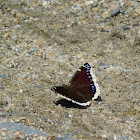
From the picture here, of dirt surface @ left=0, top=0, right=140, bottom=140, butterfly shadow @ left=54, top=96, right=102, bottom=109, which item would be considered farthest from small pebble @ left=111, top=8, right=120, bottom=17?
butterfly shadow @ left=54, top=96, right=102, bottom=109

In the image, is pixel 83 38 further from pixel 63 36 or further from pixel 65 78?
pixel 65 78

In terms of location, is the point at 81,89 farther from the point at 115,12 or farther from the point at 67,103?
the point at 115,12

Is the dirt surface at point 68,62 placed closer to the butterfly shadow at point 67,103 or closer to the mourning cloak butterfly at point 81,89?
the butterfly shadow at point 67,103

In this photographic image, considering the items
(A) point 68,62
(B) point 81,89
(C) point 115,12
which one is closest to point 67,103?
(B) point 81,89

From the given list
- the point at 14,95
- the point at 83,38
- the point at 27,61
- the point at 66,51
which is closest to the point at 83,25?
the point at 83,38

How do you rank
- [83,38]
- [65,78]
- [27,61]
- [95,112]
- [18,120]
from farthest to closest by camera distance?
[83,38]
[27,61]
[65,78]
[95,112]
[18,120]

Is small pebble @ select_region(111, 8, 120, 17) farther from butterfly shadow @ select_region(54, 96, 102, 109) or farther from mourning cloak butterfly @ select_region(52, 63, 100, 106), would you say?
butterfly shadow @ select_region(54, 96, 102, 109)

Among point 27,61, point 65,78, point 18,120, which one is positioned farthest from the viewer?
point 27,61
